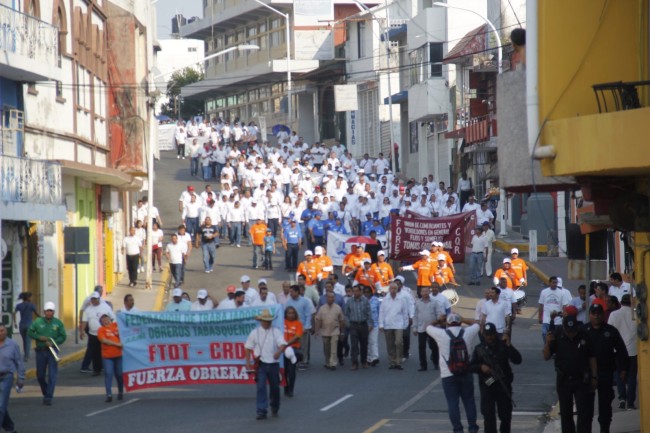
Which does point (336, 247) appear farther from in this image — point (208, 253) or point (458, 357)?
point (458, 357)

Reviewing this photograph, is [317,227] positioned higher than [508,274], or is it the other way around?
[317,227]

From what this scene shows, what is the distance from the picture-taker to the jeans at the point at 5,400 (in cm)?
1689

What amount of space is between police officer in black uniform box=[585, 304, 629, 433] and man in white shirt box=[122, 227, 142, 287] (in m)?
22.0

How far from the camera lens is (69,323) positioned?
1298 inches

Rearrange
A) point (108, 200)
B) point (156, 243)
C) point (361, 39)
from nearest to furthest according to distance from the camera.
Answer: point (156, 243) < point (108, 200) < point (361, 39)

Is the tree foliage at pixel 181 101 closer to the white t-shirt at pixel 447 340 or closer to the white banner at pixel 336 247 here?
the white banner at pixel 336 247

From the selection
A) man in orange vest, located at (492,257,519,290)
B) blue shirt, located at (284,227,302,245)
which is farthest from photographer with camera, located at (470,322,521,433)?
blue shirt, located at (284,227,302,245)

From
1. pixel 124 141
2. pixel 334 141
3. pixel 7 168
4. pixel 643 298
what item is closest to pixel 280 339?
pixel 643 298

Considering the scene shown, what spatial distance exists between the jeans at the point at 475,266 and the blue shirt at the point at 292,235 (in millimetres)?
4949

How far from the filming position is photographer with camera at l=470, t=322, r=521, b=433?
15.3 meters

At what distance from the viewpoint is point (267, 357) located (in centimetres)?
1809

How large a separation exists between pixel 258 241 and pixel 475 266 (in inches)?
251

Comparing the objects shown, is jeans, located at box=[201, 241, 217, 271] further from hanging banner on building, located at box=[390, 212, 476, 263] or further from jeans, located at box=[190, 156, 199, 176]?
jeans, located at box=[190, 156, 199, 176]

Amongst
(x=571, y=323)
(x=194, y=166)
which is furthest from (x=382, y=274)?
(x=194, y=166)
